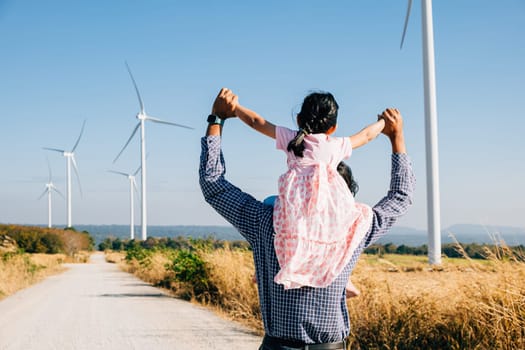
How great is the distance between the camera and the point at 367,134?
7.06 feet

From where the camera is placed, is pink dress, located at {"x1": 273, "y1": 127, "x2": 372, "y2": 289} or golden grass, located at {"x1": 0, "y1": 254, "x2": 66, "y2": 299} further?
golden grass, located at {"x1": 0, "y1": 254, "x2": 66, "y2": 299}

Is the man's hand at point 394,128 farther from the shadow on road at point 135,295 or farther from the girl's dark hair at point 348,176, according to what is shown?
the shadow on road at point 135,295

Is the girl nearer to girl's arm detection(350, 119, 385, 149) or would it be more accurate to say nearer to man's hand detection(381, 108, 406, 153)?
girl's arm detection(350, 119, 385, 149)

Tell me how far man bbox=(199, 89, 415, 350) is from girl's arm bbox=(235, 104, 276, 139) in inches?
2.9

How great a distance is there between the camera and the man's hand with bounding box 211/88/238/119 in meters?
2.18

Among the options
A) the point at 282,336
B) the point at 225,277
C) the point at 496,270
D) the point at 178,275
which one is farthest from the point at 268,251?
the point at 178,275

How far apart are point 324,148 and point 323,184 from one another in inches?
5.4

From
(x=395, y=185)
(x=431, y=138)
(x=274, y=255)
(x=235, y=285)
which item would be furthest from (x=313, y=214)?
(x=431, y=138)

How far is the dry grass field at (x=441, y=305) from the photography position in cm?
518

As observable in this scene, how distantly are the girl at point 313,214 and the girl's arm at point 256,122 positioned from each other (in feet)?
0.08

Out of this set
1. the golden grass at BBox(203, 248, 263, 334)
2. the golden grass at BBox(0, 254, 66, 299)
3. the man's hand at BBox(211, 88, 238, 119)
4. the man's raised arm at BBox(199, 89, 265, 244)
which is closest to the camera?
the man's raised arm at BBox(199, 89, 265, 244)

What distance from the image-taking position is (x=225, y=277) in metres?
11.2

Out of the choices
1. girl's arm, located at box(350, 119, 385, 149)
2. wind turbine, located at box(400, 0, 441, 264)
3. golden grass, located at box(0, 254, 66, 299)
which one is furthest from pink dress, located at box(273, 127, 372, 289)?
golden grass, located at box(0, 254, 66, 299)

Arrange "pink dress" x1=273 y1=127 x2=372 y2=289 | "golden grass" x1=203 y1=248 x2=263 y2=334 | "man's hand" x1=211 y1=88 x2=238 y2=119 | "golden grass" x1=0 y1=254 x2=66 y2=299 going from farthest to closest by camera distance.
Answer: "golden grass" x1=0 y1=254 x2=66 y2=299
"golden grass" x1=203 y1=248 x2=263 y2=334
"man's hand" x1=211 y1=88 x2=238 y2=119
"pink dress" x1=273 y1=127 x2=372 y2=289
